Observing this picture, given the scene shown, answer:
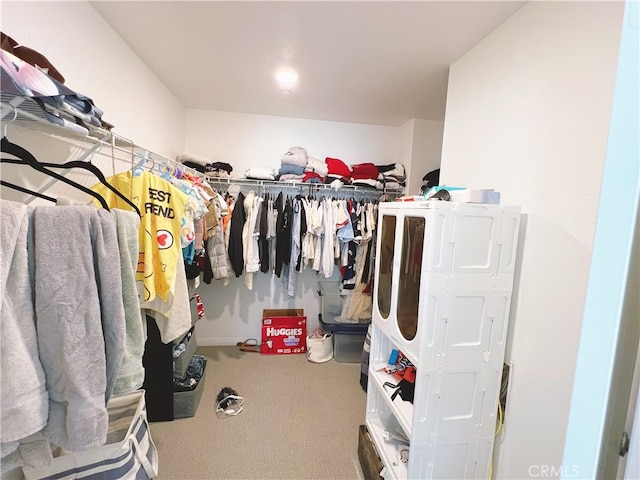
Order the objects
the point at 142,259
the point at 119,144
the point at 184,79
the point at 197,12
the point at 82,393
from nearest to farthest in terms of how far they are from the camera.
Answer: the point at 82,393 < the point at 142,259 < the point at 197,12 < the point at 119,144 < the point at 184,79

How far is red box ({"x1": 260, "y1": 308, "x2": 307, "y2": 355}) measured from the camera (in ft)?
9.61

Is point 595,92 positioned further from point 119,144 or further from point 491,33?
point 119,144

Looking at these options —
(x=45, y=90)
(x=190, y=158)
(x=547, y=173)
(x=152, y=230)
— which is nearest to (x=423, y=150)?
(x=547, y=173)

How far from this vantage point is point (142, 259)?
1.12 meters

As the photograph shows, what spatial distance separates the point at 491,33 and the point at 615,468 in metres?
1.82

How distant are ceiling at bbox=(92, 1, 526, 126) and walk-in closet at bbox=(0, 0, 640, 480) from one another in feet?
0.05

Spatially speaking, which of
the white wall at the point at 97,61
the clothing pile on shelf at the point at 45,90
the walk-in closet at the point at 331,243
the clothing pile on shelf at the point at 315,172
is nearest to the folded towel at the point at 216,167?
the clothing pile on shelf at the point at 315,172

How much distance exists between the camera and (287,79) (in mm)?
2068

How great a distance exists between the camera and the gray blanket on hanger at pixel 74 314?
661 millimetres

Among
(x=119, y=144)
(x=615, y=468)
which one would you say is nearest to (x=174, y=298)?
(x=119, y=144)

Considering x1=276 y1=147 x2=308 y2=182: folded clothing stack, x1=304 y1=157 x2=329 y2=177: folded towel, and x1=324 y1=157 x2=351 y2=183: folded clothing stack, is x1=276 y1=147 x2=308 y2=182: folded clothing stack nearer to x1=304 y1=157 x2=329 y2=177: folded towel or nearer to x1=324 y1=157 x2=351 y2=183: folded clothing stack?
x1=304 y1=157 x2=329 y2=177: folded towel

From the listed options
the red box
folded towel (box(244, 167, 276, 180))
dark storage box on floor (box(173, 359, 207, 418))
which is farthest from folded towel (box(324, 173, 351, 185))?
dark storage box on floor (box(173, 359, 207, 418))

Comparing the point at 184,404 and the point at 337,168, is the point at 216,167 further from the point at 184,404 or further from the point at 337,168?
the point at 184,404

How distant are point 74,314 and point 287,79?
1997mm
